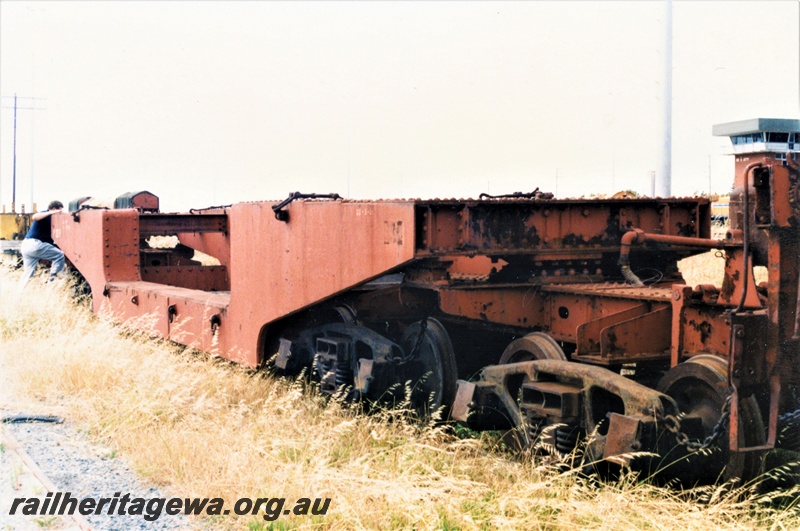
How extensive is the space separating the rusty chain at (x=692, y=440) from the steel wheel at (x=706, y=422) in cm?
6

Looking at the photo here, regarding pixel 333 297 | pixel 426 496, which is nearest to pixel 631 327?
pixel 426 496

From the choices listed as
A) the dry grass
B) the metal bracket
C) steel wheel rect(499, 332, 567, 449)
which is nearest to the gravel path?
the dry grass

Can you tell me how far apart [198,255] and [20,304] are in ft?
44.9

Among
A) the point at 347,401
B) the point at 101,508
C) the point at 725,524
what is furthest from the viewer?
the point at 347,401

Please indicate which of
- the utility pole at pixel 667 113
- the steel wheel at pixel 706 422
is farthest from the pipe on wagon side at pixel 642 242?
the utility pole at pixel 667 113

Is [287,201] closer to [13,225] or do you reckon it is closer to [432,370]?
[432,370]

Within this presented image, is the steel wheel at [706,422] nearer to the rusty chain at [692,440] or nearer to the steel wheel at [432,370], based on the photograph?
the rusty chain at [692,440]

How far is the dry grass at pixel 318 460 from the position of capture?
430cm

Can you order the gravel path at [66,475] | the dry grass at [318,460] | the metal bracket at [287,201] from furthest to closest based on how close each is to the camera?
1. the metal bracket at [287,201]
2. the gravel path at [66,475]
3. the dry grass at [318,460]

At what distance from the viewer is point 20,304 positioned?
1164 cm

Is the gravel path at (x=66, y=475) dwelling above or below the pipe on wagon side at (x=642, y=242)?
below

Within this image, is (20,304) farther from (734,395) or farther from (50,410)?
(734,395)

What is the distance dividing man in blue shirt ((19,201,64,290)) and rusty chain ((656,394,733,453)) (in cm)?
1098

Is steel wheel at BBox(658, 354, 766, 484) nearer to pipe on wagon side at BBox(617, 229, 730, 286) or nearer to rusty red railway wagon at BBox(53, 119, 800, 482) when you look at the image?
rusty red railway wagon at BBox(53, 119, 800, 482)
